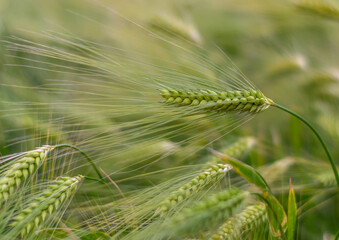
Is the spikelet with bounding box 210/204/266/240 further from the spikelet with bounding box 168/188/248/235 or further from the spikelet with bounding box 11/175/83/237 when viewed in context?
the spikelet with bounding box 11/175/83/237

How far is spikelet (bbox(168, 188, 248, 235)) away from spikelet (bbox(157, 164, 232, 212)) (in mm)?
48

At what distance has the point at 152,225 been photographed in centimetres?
57

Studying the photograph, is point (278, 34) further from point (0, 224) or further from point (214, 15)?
point (0, 224)

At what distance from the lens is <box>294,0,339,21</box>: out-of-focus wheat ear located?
0.98 m

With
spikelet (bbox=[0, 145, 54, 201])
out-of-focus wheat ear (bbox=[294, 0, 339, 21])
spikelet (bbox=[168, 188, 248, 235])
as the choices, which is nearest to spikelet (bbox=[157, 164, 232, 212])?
spikelet (bbox=[168, 188, 248, 235])

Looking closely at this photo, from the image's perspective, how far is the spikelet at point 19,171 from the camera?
1.96ft

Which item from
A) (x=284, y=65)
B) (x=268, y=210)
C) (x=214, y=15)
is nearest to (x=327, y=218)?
(x=268, y=210)

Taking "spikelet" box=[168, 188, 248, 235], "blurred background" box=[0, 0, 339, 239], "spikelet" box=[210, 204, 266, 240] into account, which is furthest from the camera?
"blurred background" box=[0, 0, 339, 239]

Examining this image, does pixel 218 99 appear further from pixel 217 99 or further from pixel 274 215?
pixel 274 215

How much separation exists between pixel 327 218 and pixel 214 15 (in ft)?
2.61

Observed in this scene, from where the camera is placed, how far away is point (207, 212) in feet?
1.75

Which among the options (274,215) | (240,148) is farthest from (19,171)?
(240,148)

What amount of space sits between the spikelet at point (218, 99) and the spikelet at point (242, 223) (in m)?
0.16

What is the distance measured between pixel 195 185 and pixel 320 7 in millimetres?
607
